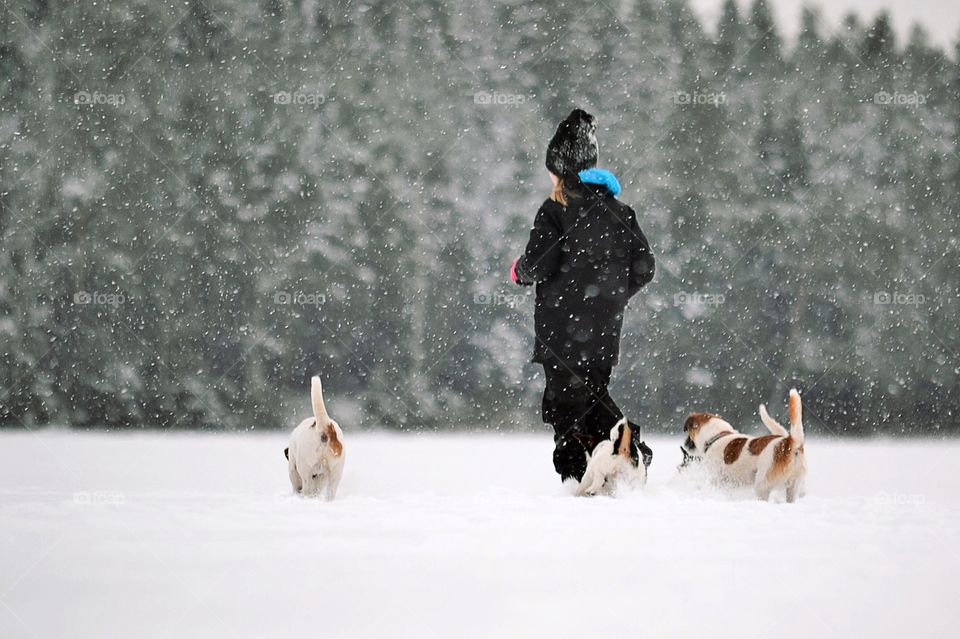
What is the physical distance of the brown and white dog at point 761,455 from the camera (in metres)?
4.27

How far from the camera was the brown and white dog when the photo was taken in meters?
4.27

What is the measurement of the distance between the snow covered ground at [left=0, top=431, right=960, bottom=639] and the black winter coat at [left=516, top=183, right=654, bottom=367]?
76 centimetres

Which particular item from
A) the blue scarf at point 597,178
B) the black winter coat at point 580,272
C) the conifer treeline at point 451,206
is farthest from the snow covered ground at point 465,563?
the conifer treeline at point 451,206

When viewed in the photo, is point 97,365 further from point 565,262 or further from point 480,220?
point 565,262

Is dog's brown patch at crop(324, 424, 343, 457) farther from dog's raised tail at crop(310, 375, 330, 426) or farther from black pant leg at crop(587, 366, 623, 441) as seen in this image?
black pant leg at crop(587, 366, 623, 441)

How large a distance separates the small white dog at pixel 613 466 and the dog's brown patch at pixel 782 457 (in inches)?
23.7

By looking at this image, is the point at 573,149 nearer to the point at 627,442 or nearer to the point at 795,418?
the point at 627,442

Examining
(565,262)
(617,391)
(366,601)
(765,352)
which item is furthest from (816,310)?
(366,601)

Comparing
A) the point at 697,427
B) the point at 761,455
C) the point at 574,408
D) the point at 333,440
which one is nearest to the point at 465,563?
the point at 333,440

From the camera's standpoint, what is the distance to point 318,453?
426 cm

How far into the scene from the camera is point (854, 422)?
11352 millimetres

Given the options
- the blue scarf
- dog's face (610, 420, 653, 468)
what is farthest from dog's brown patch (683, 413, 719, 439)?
the blue scarf

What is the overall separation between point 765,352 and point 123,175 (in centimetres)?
803

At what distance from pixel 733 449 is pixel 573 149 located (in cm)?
169
